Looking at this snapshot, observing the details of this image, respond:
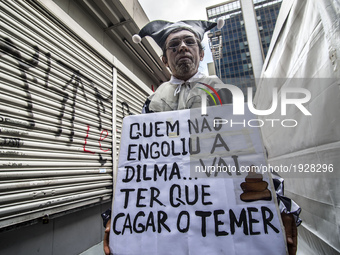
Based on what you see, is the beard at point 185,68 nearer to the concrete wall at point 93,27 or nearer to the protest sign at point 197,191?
the protest sign at point 197,191

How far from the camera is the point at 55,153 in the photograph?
232 centimetres

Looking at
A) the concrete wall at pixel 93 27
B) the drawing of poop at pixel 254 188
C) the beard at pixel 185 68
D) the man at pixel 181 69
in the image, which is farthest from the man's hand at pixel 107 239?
the concrete wall at pixel 93 27

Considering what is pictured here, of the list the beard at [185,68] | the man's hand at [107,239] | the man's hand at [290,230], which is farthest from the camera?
the beard at [185,68]

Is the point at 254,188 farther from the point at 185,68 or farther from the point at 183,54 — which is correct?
the point at 183,54

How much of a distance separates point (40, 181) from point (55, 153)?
38 centimetres

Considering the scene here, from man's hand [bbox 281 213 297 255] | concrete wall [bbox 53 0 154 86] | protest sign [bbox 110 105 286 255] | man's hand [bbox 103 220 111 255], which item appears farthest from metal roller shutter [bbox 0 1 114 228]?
man's hand [bbox 281 213 297 255]

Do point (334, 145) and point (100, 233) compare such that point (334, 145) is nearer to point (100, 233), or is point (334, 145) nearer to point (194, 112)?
point (194, 112)

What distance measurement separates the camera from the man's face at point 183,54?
6.58 ft

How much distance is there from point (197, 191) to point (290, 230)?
0.62 metres

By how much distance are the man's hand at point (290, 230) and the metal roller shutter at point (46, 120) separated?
2.32 meters

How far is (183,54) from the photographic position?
201cm

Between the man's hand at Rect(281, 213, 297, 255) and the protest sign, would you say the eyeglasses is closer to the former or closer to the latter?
the protest sign

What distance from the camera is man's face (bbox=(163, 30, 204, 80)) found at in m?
2.01

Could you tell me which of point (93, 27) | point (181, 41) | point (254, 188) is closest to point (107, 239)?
point (254, 188)
